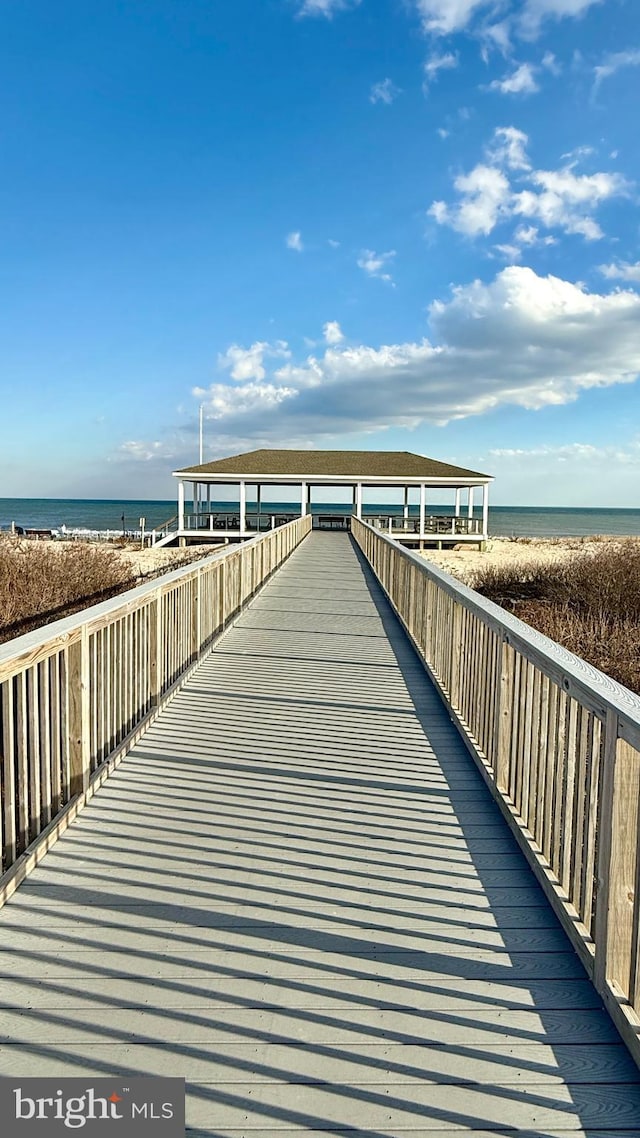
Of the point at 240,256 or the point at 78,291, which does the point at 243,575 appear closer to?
the point at 240,256

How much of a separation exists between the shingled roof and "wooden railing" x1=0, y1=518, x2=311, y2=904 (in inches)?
875

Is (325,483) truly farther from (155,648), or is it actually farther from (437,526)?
(155,648)

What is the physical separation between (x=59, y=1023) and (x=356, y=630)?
6182mm

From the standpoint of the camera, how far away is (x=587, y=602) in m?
11.5

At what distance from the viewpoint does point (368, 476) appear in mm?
27641

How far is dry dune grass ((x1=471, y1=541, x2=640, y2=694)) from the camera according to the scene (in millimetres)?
8602

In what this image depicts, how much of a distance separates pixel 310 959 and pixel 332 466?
1081 inches

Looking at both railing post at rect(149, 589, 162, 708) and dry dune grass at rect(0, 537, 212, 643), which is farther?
dry dune grass at rect(0, 537, 212, 643)

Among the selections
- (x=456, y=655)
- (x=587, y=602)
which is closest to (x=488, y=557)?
(x=587, y=602)

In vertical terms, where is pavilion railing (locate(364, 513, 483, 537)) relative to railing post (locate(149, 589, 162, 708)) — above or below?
above

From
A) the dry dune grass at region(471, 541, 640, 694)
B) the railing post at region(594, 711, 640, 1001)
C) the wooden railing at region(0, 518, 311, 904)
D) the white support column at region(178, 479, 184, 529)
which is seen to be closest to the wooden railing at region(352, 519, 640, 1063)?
the railing post at region(594, 711, 640, 1001)

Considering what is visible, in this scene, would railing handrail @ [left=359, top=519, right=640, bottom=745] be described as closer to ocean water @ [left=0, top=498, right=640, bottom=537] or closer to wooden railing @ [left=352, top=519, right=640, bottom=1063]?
wooden railing @ [left=352, top=519, right=640, bottom=1063]

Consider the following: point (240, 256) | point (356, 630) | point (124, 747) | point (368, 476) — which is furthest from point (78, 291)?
point (124, 747)

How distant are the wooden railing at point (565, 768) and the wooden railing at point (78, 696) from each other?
1939 mm
